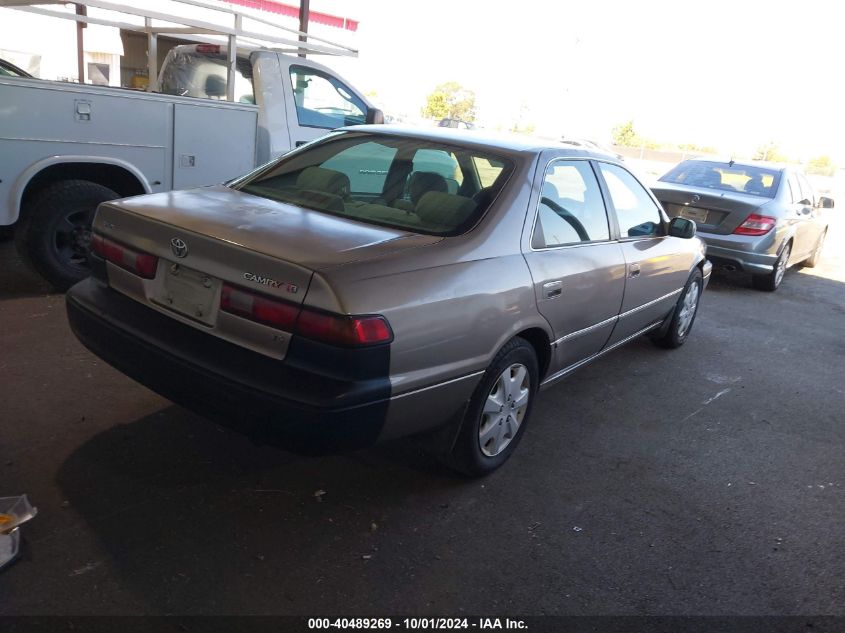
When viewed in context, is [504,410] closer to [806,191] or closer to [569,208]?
[569,208]

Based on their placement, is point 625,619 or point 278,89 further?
point 278,89

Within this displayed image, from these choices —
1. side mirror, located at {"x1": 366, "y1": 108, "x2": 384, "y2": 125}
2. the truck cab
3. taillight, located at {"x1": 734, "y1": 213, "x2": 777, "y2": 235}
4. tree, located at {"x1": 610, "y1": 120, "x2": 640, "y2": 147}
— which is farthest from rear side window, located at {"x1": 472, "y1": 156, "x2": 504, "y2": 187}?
tree, located at {"x1": 610, "y1": 120, "x2": 640, "y2": 147}

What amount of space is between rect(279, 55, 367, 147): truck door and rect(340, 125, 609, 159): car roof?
10.00ft

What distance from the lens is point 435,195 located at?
3373 mm

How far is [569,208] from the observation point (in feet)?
12.6

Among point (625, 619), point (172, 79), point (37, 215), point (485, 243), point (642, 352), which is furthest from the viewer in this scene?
point (172, 79)

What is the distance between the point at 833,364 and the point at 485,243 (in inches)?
171

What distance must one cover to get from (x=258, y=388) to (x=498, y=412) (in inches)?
49.2

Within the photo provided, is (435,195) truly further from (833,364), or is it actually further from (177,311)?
(833,364)

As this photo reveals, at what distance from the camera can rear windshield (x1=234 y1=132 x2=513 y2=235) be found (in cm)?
327

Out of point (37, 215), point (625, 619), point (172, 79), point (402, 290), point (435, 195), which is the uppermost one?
point (172, 79)

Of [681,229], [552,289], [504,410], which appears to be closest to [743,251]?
[681,229]

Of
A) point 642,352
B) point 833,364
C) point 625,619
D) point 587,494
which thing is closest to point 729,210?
point 833,364

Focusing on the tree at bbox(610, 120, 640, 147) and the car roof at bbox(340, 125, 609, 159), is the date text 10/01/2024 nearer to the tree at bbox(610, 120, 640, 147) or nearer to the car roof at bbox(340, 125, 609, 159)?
the car roof at bbox(340, 125, 609, 159)
